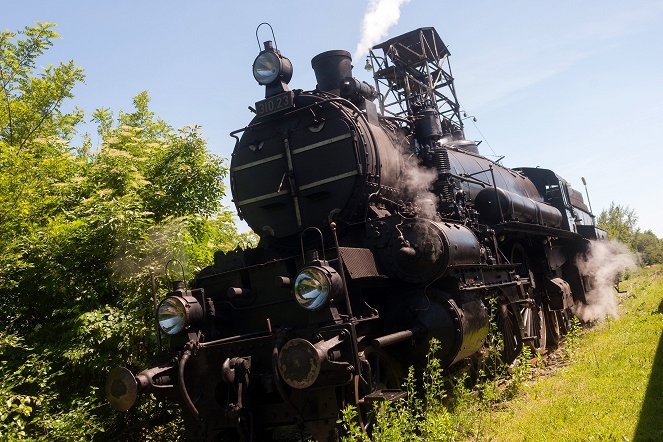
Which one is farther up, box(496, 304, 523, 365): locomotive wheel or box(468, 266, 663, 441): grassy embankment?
box(496, 304, 523, 365): locomotive wheel

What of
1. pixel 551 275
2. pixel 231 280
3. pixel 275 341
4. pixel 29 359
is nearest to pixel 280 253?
pixel 231 280

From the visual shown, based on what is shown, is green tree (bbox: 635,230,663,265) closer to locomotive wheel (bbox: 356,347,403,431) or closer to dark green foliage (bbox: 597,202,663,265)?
dark green foliage (bbox: 597,202,663,265)

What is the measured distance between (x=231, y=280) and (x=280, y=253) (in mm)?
1035

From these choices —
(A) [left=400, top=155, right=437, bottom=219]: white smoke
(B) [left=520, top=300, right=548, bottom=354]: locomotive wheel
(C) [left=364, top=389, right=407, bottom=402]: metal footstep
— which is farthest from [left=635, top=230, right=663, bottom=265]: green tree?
(C) [left=364, top=389, right=407, bottom=402]: metal footstep

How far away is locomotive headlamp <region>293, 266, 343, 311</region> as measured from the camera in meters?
4.73

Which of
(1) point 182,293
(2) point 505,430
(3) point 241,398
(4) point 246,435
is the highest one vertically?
(1) point 182,293

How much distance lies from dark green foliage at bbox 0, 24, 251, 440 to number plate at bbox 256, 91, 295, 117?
Answer: 7.31 feet

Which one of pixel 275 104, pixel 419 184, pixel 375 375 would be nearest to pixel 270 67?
pixel 275 104

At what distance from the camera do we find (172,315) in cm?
545

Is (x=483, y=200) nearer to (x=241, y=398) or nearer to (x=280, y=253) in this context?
(x=280, y=253)

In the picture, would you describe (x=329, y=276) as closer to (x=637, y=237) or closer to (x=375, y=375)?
(x=375, y=375)

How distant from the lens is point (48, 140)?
32.1ft

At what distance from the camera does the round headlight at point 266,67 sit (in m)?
6.83

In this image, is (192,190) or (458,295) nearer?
(458,295)
